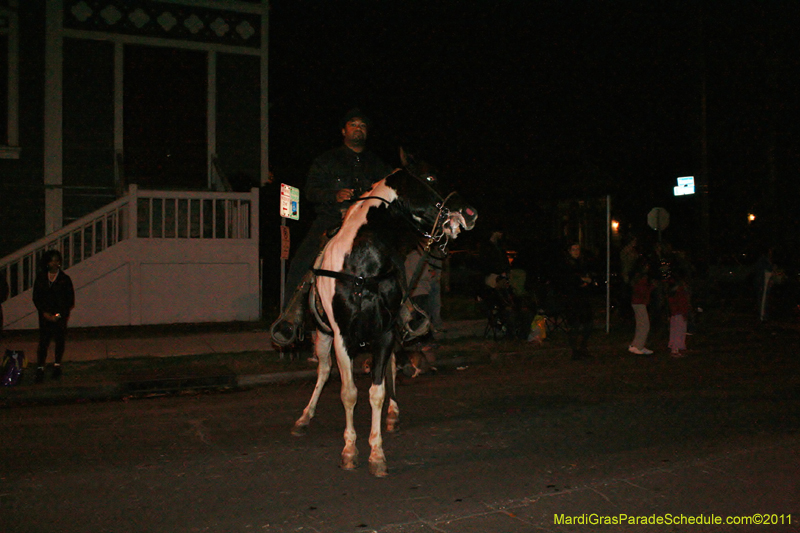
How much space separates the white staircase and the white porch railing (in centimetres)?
2

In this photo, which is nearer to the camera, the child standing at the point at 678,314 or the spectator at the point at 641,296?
the spectator at the point at 641,296

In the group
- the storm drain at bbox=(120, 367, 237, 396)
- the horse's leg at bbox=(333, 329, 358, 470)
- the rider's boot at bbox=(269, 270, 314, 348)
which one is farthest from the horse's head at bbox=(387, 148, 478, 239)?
the storm drain at bbox=(120, 367, 237, 396)

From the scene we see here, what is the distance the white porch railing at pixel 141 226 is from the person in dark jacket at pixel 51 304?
4.75 metres

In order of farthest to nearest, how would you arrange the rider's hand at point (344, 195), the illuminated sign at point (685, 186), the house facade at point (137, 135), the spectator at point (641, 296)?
the illuminated sign at point (685, 186) < the house facade at point (137, 135) < the spectator at point (641, 296) < the rider's hand at point (344, 195)

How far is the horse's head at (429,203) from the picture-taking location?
548cm

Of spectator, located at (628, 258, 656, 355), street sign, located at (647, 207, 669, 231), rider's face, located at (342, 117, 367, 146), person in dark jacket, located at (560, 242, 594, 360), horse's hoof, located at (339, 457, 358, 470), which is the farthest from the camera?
street sign, located at (647, 207, 669, 231)

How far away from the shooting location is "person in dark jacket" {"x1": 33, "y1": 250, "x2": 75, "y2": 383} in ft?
31.0

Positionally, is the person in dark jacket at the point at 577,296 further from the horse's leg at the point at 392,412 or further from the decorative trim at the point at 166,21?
the decorative trim at the point at 166,21

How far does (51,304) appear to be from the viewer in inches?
373

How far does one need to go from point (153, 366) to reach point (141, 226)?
6.65m

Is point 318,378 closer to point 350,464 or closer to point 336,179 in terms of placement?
point 350,464

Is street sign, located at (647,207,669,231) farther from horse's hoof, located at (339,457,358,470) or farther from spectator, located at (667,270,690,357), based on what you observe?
horse's hoof, located at (339,457,358,470)

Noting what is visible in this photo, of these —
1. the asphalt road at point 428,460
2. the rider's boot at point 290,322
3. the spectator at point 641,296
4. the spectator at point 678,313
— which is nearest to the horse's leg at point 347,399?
the asphalt road at point 428,460

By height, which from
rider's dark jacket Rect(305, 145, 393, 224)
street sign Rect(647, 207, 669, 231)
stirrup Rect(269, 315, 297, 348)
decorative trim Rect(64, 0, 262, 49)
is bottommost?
stirrup Rect(269, 315, 297, 348)
